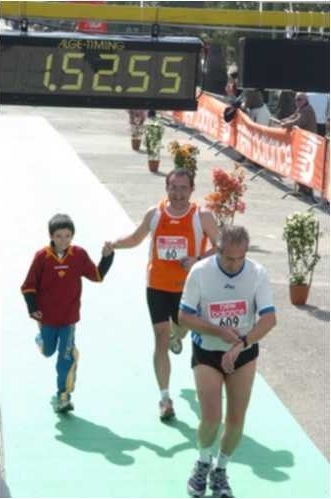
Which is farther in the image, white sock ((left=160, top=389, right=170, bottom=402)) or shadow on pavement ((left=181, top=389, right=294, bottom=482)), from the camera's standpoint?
white sock ((left=160, top=389, right=170, bottom=402))

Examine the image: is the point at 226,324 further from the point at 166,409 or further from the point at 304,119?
the point at 304,119

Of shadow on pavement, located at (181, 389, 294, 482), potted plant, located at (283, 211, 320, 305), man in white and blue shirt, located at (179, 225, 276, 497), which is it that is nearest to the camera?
man in white and blue shirt, located at (179, 225, 276, 497)

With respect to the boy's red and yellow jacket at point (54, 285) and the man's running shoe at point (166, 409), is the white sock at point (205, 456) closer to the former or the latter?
the man's running shoe at point (166, 409)

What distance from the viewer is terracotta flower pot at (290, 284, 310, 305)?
1348 cm

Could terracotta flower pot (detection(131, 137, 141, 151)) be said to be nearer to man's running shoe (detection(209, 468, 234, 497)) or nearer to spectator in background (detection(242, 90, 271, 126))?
spectator in background (detection(242, 90, 271, 126))

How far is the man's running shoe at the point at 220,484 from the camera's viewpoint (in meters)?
8.01

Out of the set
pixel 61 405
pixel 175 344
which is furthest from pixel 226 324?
pixel 175 344

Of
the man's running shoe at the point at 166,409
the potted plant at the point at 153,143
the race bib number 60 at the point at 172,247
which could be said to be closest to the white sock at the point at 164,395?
the man's running shoe at the point at 166,409

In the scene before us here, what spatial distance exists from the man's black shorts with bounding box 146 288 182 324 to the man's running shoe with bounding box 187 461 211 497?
5.11ft

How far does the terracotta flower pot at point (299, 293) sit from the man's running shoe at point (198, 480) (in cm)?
559

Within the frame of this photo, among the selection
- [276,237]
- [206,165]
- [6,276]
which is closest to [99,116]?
[206,165]

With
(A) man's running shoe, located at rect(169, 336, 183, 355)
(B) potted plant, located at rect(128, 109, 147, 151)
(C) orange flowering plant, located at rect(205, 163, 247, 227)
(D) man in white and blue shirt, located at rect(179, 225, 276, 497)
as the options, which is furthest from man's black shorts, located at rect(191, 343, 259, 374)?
(B) potted plant, located at rect(128, 109, 147, 151)

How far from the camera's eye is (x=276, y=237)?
17766 mm

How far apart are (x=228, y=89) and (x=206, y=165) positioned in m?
3.35
